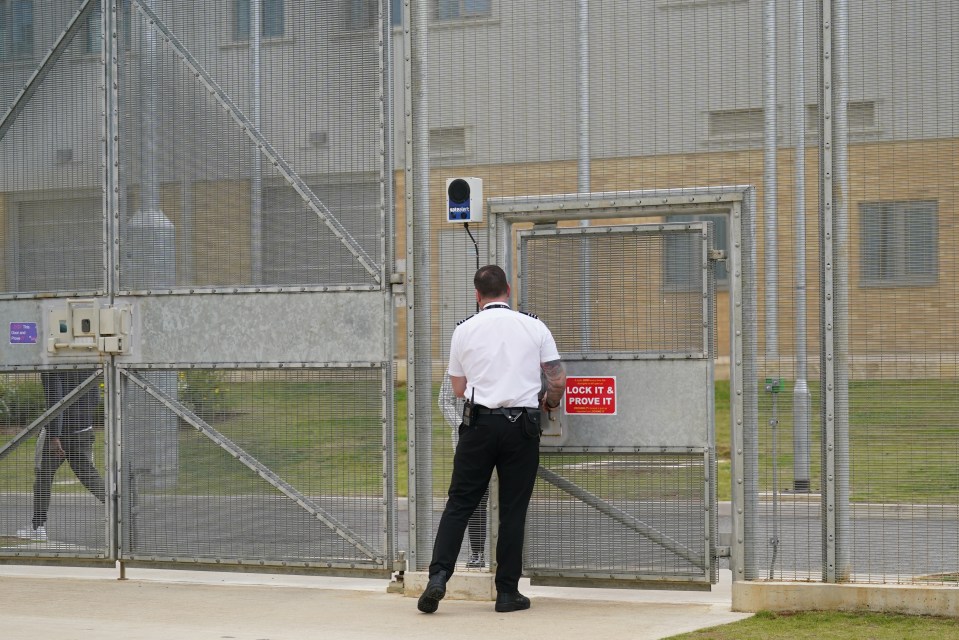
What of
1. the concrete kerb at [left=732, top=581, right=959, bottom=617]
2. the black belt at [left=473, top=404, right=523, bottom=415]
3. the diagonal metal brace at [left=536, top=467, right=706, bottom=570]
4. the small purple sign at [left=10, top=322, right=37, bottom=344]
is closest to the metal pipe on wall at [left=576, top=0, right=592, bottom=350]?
the black belt at [left=473, top=404, right=523, bottom=415]

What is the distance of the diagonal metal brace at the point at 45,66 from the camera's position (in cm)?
816

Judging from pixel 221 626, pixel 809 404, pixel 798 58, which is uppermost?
pixel 798 58

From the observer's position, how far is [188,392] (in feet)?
25.8

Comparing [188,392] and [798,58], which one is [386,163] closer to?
[188,392]

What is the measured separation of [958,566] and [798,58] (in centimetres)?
274

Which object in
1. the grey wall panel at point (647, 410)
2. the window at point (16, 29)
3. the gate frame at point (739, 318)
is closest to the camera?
the gate frame at point (739, 318)

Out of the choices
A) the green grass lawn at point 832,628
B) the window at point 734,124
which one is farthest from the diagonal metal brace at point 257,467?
the window at point 734,124

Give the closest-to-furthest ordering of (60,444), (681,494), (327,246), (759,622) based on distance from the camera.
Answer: (759,622), (681,494), (327,246), (60,444)

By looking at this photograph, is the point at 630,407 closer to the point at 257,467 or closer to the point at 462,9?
the point at 257,467

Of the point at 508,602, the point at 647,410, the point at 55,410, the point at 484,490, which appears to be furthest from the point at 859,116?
the point at 55,410

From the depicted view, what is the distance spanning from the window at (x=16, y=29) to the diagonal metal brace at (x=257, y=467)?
221 cm

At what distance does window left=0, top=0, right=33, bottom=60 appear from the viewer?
8328 millimetres

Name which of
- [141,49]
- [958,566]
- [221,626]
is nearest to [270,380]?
[221,626]

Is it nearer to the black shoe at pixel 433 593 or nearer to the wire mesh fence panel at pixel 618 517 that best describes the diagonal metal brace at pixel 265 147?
the wire mesh fence panel at pixel 618 517
